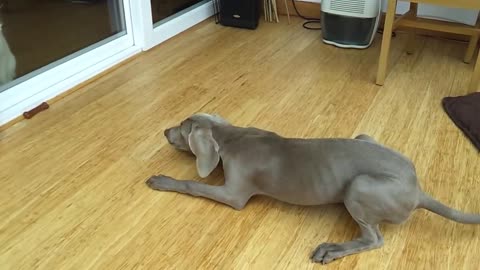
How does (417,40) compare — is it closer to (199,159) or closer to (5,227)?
(199,159)

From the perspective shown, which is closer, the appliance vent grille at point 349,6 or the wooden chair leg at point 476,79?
the wooden chair leg at point 476,79

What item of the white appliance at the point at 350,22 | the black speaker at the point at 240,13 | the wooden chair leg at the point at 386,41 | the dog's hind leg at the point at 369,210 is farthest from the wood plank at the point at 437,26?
the dog's hind leg at the point at 369,210

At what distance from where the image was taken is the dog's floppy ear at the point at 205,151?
1.68 meters

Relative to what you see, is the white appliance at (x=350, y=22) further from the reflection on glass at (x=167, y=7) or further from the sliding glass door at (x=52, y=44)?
the sliding glass door at (x=52, y=44)

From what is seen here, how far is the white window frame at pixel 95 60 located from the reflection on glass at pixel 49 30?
48 mm

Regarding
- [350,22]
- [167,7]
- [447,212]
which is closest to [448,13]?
[350,22]

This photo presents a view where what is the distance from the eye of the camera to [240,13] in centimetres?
316

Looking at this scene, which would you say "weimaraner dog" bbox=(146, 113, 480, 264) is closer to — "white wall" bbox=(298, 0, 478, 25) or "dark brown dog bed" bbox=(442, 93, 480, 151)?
"dark brown dog bed" bbox=(442, 93, 480, 151)

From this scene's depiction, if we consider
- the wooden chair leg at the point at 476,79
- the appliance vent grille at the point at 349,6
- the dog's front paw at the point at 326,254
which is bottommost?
the dog's front paw at the point at 326,254

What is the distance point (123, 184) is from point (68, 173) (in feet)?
0.70

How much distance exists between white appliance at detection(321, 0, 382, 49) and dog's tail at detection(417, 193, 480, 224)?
154 centimetres

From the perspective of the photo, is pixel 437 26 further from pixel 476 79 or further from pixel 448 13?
pixel 448 13

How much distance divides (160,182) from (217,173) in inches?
8.1

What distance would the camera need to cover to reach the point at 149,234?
1.56m
